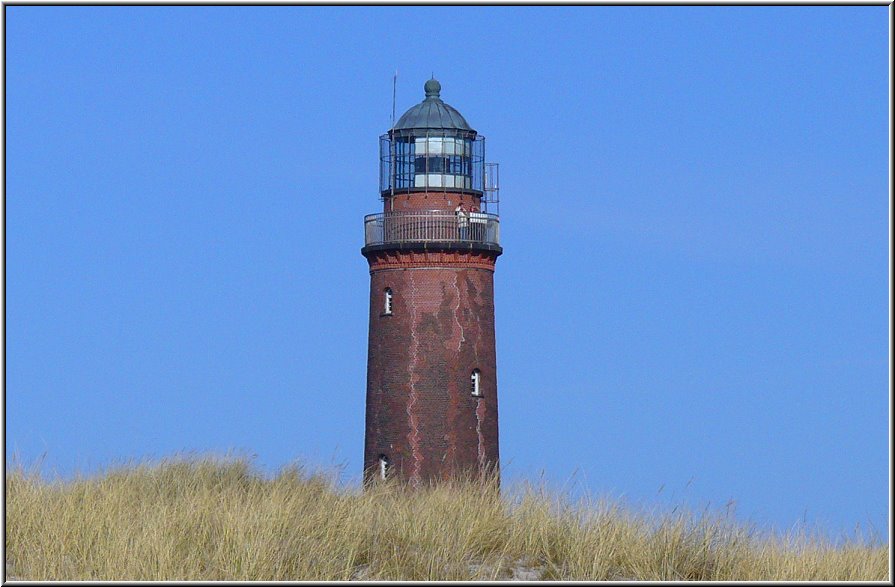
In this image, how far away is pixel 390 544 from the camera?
14.2 m

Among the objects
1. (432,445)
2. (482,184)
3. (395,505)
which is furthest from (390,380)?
(395,505)

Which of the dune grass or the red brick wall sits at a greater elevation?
the red brick wall

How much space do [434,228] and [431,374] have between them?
2.89 metres

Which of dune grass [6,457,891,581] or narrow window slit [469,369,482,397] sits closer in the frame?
dune grass [6,457,891,581]

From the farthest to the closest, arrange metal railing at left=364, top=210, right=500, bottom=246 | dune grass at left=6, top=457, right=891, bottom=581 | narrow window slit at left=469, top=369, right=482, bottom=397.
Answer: metal railing at left=364, top=210, right=500, bottom=246
narrow window slit at left=469, top=369, right=482, bottom=397
dune grass at left=6, top=457, right=891, bottom=581

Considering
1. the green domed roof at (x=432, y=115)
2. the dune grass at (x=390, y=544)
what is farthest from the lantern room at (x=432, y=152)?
the dune grass at (x=390, y=544)

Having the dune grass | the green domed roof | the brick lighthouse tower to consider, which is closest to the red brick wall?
the brick lighthouse tower

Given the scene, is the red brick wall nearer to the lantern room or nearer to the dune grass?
the lantern room

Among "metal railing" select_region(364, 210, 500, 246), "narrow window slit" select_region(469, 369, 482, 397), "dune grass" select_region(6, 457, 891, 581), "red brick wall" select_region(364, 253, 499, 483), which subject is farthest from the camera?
"metal railing" select_region(364, 210, 500, 246)

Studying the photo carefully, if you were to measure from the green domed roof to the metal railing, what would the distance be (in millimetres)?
1713

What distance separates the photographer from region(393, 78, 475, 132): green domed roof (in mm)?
27672

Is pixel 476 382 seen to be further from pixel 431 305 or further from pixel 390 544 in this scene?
pixel 390 544

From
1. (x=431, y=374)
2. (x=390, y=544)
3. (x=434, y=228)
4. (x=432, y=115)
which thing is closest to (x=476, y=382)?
(x=431, y=374)

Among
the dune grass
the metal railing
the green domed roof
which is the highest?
the green domed roof
